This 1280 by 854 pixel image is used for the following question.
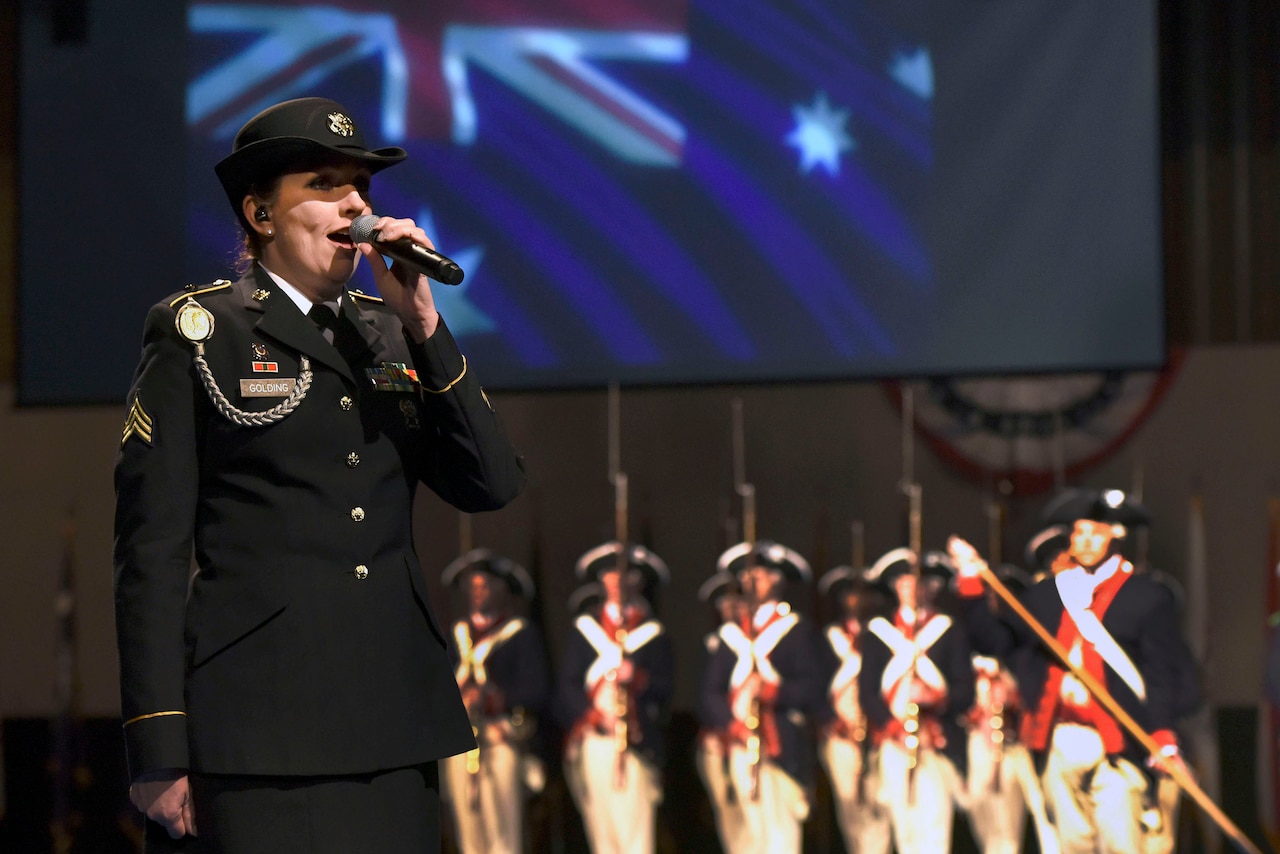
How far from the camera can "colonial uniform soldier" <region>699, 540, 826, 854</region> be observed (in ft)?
13.0

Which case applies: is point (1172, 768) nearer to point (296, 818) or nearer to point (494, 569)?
point (494, 569)

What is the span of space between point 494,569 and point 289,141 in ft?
9.17

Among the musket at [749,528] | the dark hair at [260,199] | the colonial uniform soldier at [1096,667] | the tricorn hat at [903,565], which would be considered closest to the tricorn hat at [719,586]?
the musket at [749,528]

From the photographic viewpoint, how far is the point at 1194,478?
3.93 m

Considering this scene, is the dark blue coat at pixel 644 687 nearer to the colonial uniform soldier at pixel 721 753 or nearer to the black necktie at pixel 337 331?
the colonial uniform soldier at pixel 721 753

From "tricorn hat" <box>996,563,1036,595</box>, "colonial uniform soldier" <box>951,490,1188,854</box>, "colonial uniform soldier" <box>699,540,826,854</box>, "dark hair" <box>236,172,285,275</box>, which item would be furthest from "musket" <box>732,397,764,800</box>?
"dark hair" <box>236,172,285,275</box>

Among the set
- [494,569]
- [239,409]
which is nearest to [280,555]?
[239,409]

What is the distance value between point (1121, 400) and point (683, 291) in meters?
1.24

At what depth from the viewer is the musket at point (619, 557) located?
4020mm

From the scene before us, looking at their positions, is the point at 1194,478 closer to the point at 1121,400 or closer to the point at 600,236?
the point at 1121,400

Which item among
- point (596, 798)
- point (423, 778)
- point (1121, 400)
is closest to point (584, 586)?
point (596, 798)

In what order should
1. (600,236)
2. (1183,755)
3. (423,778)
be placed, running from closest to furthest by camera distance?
(423,778) → (1183,755) → (600,236)

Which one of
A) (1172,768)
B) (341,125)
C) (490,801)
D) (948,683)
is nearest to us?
(341,125)

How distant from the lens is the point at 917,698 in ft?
12.9
